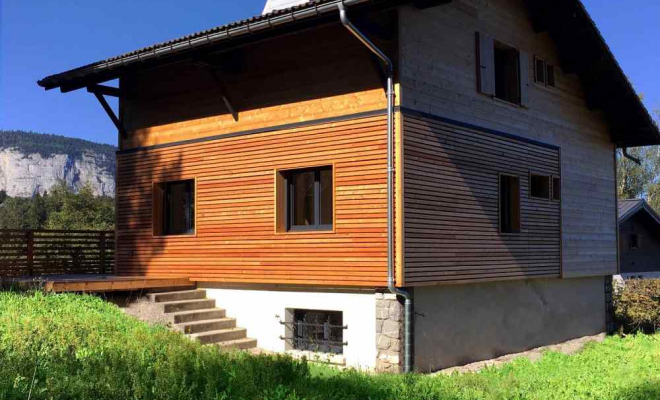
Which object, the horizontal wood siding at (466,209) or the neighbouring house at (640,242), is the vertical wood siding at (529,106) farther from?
the neighbouring house at (640,242)

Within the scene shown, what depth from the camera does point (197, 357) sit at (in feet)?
23.7

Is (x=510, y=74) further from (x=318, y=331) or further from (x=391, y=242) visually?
(x=318, y=331)

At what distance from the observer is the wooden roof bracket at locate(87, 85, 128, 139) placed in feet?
44.2

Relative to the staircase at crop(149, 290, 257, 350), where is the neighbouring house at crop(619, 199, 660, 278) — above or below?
above

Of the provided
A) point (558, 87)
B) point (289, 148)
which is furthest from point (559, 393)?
point (558, 87)

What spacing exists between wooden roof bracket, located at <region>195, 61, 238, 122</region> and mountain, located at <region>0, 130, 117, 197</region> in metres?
92.0

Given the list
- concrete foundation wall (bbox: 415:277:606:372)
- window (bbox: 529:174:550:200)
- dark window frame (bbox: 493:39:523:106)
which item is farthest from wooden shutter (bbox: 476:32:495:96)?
concrete foundation wall (bbox: 415:277:606:372)

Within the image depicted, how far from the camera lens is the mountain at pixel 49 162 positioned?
332ft

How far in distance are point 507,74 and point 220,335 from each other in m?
7.51

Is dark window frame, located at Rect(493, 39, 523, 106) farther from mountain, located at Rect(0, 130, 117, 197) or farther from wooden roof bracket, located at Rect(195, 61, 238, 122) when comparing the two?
mountain, located at Rect(0, 130, 117, 197)

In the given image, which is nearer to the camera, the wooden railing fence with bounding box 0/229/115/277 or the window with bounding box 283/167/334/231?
the window with bounding box 283/167/334/231

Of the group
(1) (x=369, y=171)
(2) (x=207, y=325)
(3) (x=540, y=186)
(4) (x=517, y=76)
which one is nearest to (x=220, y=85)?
(1) (x=369, y=171)

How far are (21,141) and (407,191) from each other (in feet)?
357

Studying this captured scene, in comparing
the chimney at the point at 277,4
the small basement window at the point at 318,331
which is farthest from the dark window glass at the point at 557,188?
the chimney at the point at 277,4
